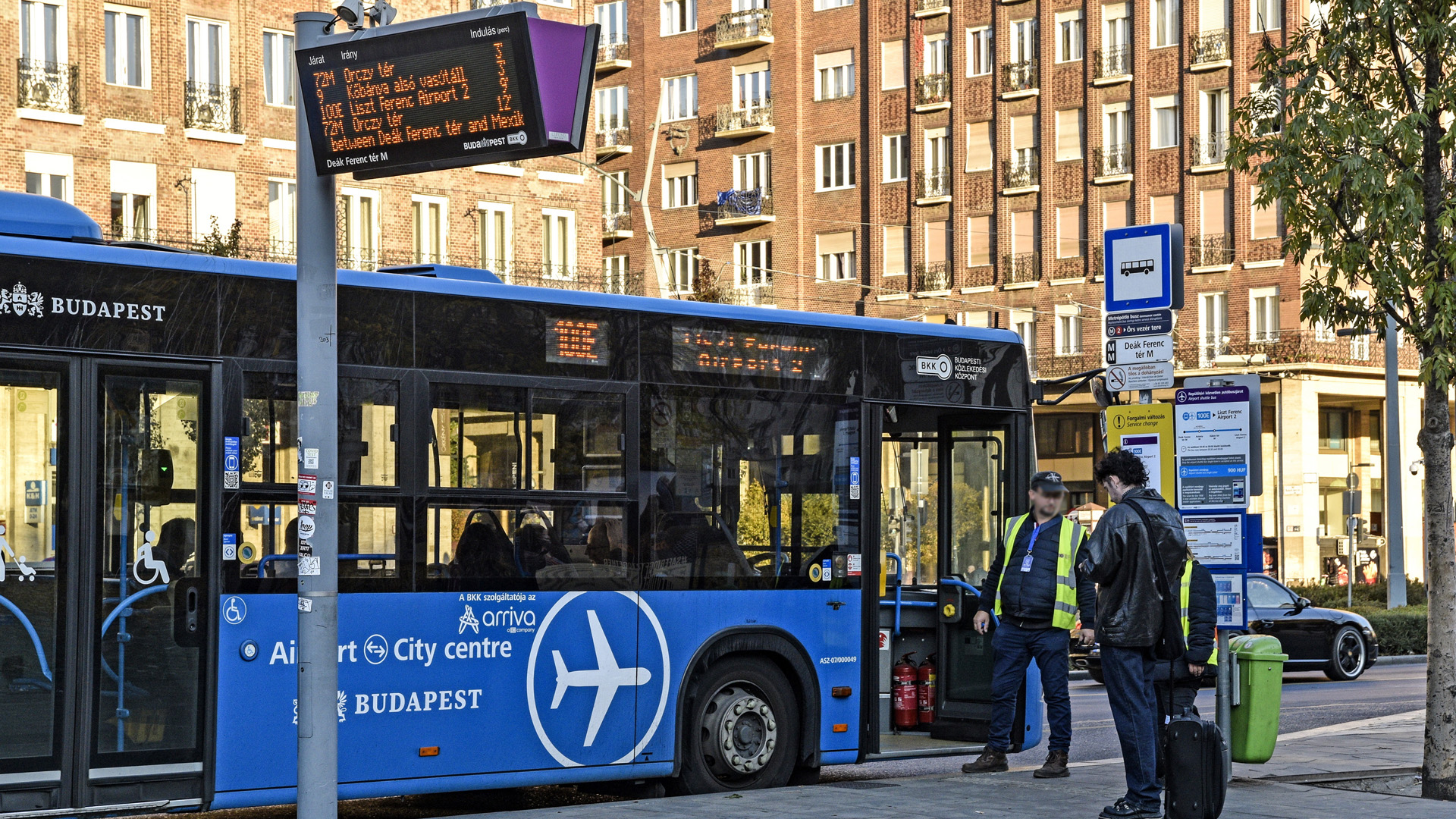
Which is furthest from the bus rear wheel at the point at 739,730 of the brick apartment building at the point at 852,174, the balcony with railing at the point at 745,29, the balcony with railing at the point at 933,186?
the balcony with railing at the point at 745,29

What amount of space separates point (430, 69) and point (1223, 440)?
20.8 feet

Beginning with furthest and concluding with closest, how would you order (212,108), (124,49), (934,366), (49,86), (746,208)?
(746,208)
(212,108)
(124,49)
(49,86)
(934,366)

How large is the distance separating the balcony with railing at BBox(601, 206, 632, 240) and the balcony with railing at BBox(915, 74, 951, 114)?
A: 42.2ft

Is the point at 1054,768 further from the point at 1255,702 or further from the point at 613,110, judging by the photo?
the point at 613,110

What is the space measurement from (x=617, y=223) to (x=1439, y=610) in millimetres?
59320

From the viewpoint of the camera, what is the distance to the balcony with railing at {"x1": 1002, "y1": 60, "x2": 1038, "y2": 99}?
5988 centimetres

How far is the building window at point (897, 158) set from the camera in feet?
208

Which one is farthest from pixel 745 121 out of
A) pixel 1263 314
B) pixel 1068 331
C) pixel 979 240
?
pixel 1263 314

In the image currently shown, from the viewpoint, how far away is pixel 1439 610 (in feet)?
36.3

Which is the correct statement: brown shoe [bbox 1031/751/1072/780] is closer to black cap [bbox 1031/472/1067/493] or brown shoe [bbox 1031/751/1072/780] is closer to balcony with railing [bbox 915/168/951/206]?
black cap [bbox 1031/472/1067/493]

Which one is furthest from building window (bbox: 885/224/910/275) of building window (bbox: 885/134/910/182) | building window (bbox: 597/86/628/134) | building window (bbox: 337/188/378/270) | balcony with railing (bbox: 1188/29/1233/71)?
building window (bbox: 337/188/378/270)

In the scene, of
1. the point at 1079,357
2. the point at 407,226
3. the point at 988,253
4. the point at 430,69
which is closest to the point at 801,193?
the point at 988,253

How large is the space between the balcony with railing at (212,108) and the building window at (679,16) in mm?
29142

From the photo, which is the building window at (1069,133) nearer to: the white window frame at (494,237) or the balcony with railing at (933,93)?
the balcony with railing at (933,93)
